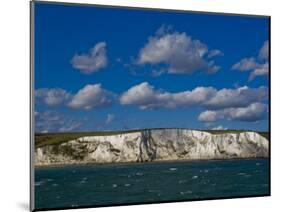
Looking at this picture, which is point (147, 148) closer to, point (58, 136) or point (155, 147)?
point (155, 147)

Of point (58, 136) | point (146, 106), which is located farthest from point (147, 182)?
point (58, 136)

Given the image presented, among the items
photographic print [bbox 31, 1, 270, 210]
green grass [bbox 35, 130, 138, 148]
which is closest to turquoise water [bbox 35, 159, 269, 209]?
photographic print [bbox 31, 1, 270, 210]

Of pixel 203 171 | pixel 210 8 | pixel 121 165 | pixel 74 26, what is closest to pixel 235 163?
pixel 203 171

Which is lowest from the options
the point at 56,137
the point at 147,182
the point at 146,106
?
the point at 147,182

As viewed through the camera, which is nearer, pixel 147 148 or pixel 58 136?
pixel 58 136

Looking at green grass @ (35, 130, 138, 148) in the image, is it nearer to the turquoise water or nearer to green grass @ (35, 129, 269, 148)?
green grass @ (35, 129, 269, 148)

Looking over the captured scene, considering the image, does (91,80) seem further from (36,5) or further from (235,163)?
(235,163)

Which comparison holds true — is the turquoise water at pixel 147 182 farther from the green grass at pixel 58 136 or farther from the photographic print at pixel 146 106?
the green grass at pixel 58 136
